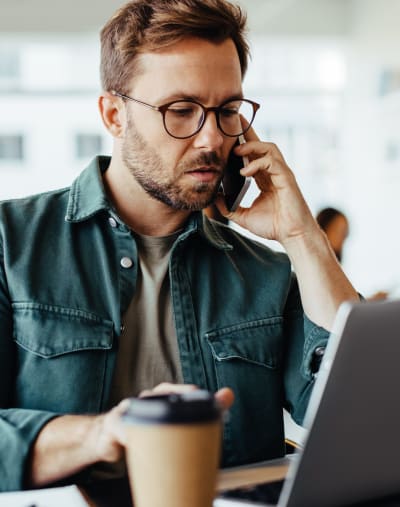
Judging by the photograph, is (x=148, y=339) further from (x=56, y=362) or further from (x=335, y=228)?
(x=335, y=228)

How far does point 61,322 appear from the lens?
4.34ft

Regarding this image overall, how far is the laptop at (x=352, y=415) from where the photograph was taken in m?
0.70

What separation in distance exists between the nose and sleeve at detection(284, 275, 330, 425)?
0.35 m

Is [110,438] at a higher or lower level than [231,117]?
lower

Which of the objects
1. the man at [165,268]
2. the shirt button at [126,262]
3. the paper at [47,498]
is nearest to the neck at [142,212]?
the man at [165,268]

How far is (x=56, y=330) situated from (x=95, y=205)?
263mm

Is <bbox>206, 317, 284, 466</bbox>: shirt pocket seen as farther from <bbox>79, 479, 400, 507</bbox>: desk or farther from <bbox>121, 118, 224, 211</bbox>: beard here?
<bbox>79, 479, 400, 507</bbox>: desk

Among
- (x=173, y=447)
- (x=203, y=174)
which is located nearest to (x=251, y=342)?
(x=203, y=174)

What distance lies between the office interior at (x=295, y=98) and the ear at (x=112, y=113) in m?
4.07

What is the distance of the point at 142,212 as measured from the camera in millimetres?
1513

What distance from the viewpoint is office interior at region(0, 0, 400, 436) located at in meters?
5.50

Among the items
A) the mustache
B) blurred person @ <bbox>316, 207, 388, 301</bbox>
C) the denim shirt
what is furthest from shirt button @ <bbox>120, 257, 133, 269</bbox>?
blurred person @ <bbox>316, 207, 388, 301</bbox>

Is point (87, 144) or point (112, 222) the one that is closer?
point (112, 222)

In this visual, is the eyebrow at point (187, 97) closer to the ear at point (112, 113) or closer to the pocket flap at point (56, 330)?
the ear at point (112, 113)
